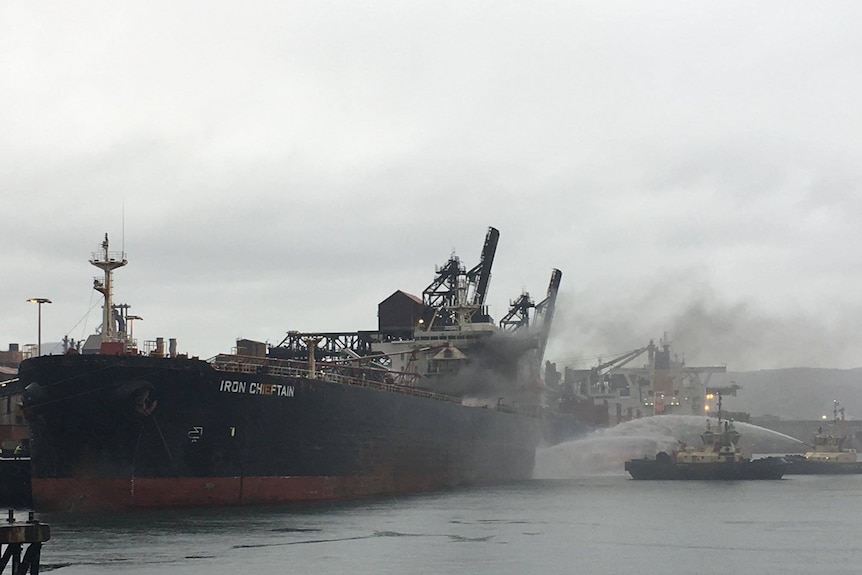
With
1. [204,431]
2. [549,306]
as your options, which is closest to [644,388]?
[549,306]

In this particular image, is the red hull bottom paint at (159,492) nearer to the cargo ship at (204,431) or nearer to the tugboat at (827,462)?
the cargo ship at (204,431)

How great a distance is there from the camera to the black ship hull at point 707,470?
83.0 metres

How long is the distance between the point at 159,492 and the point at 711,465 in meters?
46.4

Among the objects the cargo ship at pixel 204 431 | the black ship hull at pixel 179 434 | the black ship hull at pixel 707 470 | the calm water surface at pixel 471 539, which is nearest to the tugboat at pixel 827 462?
the black ship hull at pixel 707 470

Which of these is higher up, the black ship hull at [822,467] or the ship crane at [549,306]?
the ship crane at [549,306]

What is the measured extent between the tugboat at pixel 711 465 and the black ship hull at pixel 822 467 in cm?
1677

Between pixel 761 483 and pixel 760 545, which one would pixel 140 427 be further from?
pixel 761 483

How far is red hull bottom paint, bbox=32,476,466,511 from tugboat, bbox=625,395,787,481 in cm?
3873

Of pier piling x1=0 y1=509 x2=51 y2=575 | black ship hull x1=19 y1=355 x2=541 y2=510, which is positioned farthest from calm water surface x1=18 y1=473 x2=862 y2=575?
pier piling x1=0 y1=509 x2=51 y2=575

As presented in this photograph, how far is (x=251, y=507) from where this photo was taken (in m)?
51.1

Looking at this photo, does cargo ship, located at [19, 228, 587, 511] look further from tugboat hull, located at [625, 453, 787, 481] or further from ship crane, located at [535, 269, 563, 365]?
ship crane, located at [535, 269, 563, 365]

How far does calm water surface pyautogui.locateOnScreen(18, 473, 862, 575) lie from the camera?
37.3 meters

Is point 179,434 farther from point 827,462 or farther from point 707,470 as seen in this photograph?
point 827,462

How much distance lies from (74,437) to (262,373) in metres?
8.44
